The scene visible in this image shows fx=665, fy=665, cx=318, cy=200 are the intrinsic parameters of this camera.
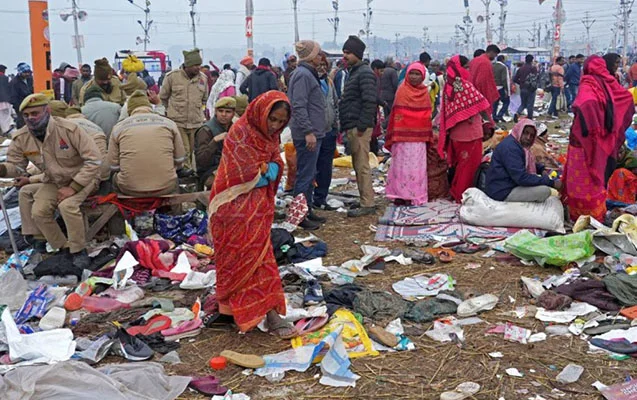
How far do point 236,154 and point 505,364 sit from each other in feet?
6.81

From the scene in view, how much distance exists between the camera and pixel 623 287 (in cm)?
478

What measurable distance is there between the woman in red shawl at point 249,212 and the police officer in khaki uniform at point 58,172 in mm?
2108

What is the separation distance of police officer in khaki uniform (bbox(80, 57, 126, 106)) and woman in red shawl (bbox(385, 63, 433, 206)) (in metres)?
3.67

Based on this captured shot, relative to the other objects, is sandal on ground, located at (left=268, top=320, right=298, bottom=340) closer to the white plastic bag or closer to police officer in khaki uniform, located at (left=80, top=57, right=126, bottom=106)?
the white plastic bag

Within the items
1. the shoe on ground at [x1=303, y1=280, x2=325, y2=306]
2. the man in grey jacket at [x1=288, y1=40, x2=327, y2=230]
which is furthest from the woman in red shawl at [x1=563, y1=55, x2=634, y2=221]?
the shoe on ground at [x1=303, y1=280, x2=325, y2=306]

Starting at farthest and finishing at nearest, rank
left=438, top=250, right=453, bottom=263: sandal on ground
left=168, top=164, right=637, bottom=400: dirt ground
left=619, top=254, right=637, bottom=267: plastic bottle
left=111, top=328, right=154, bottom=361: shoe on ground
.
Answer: left=438, top=250, right=453, bottom=263: sandal on ground, left=619, top=254, right=637, bottom=267: plastic bottle, left=111, top=328, right=154, bottom=361: shoe on ground, left=168, top=164, right=637, bottom=400: dirt ground

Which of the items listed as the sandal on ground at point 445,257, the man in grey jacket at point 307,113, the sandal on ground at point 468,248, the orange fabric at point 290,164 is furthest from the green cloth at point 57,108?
the sandal on ground at point 468,248

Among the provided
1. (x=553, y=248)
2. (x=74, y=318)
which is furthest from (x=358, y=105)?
(x=74, y=318)

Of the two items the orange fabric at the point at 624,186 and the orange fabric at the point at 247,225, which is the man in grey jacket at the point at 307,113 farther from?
the orange fabric at the point at 624,186

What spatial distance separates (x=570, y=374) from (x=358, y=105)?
428 centimetres

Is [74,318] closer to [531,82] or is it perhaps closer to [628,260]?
[628,260]

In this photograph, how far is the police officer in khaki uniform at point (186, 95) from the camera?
8.55 metres

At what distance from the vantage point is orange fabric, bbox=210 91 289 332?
4199 millimetres

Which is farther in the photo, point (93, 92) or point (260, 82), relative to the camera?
point (260, 82)
